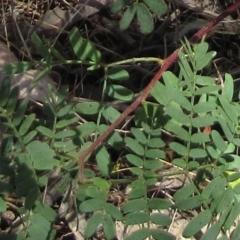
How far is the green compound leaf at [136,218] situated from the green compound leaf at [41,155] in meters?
0.25

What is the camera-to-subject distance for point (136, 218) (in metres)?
1.67

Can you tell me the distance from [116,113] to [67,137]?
0.16m

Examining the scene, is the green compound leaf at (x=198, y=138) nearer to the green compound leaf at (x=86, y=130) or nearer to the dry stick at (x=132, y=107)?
the dry stick at (x=132, y=107)

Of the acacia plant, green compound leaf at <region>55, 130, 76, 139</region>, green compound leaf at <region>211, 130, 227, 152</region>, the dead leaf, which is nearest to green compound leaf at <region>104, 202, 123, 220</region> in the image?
the acacia plant

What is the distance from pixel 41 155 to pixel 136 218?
0.31 metres

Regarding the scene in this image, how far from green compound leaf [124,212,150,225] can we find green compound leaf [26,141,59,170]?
0.25 metres

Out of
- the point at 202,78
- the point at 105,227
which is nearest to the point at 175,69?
the point at 202,78

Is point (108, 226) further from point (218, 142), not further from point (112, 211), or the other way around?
point (218, 142)

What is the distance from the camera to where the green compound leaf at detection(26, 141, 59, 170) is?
1691 millimetres

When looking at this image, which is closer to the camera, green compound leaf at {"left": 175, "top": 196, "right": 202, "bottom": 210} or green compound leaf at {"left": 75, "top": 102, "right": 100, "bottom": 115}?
green compound leaf at {"left": 175, "top": 196, "right": 202, "bottom": 210}

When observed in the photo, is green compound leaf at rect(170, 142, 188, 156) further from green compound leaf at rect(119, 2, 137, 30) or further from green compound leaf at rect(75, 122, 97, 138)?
green compound leaf at rect(119, 2, 137, 30)

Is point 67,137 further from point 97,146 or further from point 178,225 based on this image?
point 178,225

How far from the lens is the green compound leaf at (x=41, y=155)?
1691 mm

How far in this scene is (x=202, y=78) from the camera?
1852 mm
